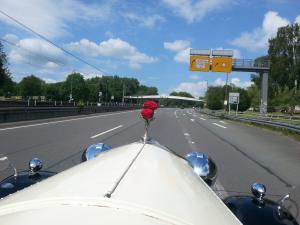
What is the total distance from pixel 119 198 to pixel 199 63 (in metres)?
51.9

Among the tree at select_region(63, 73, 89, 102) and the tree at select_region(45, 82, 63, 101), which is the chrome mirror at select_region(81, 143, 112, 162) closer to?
the tree at select_region(63, 73, 89, 102)

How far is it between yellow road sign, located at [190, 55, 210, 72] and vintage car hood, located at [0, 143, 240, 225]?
167 feet

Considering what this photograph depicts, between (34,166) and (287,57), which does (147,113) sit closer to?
(34,166)

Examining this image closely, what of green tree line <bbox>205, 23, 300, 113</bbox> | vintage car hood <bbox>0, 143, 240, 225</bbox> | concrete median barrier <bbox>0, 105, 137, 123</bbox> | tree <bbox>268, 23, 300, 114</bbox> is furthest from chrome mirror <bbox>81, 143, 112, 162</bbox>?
tree <bbox>268, 23, 300, 114</bbox>

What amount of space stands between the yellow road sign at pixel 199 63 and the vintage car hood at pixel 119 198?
5103 cm

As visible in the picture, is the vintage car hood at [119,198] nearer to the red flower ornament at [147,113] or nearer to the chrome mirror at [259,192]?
the red flower ornament at [147,113]

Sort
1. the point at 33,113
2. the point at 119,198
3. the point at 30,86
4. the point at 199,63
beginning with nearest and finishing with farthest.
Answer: the point at 119,198
the point at 33,113
the point at 199,63
the point at 30,86

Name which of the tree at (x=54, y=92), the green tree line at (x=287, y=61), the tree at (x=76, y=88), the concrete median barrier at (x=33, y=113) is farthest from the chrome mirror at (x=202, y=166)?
the tree at (x=54, y=92)

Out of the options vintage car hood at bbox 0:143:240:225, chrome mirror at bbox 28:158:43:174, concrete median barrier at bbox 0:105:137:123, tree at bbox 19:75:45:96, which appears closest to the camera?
vintage car hood at bbox 0:143:240:225

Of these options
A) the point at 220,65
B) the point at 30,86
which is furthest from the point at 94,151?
the point at 30,86

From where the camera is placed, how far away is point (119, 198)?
1.84 meters

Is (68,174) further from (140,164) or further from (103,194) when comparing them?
(103,194)

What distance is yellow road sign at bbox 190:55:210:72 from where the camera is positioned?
5306 cm

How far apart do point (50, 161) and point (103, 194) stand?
1017 centimetres
